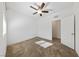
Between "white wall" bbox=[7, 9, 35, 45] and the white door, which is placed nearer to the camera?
"white wall" bbox=[7, 9, 35, 45]

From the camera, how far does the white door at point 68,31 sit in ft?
11.4

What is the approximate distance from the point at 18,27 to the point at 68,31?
6.89ft

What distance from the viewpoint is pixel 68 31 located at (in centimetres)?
370

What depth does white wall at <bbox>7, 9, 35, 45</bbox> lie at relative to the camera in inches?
105

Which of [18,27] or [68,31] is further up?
[18,27]

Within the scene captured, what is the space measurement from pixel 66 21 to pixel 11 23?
235 centimetres

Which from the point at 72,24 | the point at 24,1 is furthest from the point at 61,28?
the point at 24,1

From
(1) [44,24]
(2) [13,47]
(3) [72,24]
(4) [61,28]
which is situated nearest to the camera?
(2) [13,47]

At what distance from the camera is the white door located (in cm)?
348

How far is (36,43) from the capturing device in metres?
4.27

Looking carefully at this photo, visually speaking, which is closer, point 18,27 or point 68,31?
point 18,27

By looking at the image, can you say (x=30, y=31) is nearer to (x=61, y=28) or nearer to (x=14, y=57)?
(x=14, y=57)

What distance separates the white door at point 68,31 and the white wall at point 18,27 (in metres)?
1.43

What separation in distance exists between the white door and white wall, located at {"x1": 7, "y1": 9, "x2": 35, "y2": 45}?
1.43 meters
